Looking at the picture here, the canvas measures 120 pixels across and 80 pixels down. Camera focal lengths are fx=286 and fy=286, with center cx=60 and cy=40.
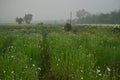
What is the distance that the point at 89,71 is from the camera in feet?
20.6

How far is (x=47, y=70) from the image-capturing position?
9391 millimetres

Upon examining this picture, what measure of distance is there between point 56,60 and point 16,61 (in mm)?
1537

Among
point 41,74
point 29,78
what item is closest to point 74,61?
point 29,78

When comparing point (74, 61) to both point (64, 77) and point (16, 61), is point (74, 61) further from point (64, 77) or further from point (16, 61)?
point (16, 61)

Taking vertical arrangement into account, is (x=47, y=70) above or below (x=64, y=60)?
below

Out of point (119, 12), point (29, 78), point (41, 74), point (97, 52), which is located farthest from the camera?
point (119, 12)

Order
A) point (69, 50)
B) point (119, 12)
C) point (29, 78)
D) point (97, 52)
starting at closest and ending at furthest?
point (29, 78) < point (69, 50) < point (97, 52) < point (119, 12)

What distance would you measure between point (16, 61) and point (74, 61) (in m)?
1.46

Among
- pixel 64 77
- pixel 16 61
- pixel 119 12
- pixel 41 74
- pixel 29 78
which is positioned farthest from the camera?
pixel 119 12

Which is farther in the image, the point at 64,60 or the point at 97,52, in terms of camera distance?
the point at 97,52

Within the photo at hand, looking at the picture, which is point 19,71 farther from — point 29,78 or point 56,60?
point 56,60

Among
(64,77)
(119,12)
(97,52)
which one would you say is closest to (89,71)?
(64,77)

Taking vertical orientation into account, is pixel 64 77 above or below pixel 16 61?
below

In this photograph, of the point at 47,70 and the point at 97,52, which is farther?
the point at 97,52
